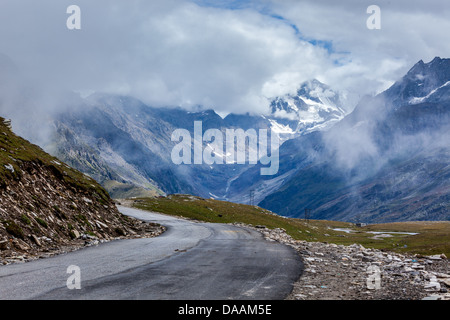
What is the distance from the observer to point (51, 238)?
2759 centimetres

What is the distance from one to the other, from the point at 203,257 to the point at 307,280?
8160 mm

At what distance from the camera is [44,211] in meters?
30.4

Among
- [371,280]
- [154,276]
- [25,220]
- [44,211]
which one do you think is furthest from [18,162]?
[371,280]

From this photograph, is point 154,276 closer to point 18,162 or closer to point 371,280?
point 371,280

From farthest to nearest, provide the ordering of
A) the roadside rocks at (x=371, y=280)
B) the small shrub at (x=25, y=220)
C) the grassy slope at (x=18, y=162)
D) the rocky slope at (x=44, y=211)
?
the grassy slope at (x=18, y=162) < the small shrub at (x=25, y=220) < the rocky slope at (x=44, y=211) < the roadside rocks at (x=371, y=280)

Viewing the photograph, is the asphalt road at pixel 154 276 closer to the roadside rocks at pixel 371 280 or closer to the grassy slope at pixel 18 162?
the roadside rocks at pixel 371 280

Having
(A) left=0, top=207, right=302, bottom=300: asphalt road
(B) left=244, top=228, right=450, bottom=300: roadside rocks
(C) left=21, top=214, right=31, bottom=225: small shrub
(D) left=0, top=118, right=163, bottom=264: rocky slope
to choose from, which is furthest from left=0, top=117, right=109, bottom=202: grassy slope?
(B) left=244, top=228, right=450, bottom=300: roadside rocks

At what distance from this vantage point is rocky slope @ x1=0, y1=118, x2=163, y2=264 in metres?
24.6

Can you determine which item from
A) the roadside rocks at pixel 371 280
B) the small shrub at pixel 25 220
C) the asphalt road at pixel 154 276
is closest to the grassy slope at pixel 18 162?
the small shrub at pixel 25 220

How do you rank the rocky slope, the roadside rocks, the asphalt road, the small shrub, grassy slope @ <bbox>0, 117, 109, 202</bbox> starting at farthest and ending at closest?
1. grassy slope @ <bbox>0, 117, 109, 202</bbox>
2. the small shrub
3. the rocky slope
4. the roadside rocks
5. the asphalt road

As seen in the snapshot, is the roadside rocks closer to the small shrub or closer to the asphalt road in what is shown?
the asphalt road

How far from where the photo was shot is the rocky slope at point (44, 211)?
2461 cm
